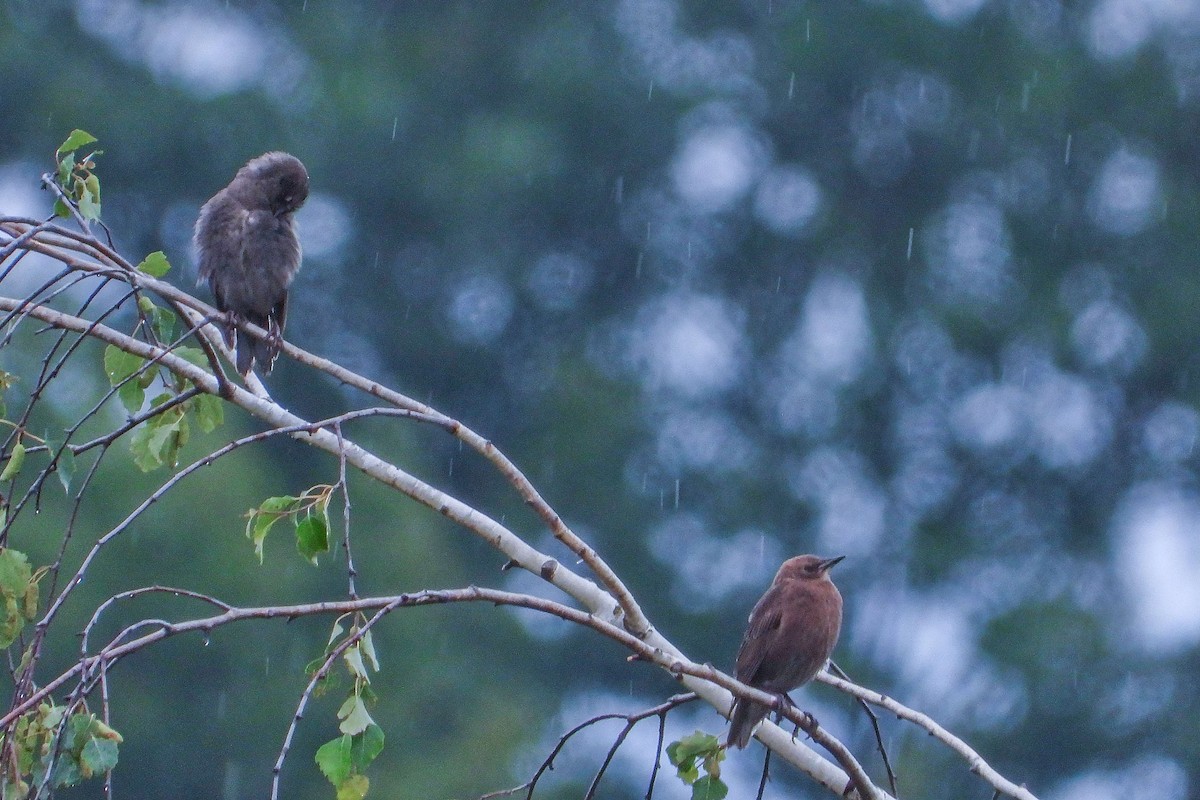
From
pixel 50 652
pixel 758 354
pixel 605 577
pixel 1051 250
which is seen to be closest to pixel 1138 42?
pixel 1051 250

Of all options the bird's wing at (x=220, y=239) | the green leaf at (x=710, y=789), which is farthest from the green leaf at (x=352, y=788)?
the bird's wing at (x=220, y=239)

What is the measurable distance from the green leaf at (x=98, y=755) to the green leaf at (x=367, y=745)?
1.24ft

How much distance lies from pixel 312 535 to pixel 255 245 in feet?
10.4

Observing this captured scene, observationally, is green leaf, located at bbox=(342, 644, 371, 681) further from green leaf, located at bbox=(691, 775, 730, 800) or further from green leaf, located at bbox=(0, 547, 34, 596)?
green leaf, located at bbox=(691, 775, 730, 800)

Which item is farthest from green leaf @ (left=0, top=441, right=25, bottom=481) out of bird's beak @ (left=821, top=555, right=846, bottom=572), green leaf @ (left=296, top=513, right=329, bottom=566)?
bird's beak @ (left=821, top=555, right=846, bottom=572)

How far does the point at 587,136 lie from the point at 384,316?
313cm

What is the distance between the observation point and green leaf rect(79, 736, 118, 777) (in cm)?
250

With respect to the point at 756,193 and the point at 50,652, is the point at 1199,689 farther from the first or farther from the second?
the point at 50,652

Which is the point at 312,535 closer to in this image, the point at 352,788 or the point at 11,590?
the point at 352,788

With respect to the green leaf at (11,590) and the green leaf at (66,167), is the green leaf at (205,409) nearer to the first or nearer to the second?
the green leaf at (66,167)

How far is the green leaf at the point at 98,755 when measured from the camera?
2.50 m

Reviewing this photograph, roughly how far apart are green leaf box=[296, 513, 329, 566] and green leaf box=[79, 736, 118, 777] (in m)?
0.46

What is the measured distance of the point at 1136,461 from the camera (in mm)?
17172

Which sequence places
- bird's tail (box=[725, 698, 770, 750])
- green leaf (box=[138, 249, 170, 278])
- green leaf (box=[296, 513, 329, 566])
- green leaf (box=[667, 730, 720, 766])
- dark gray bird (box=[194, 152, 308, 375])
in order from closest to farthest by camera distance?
green leaf (box=[296, 513, 329, 566]), green leaf (box=[667, 730, 720, 766]), green leaf (box=[138, 249, 170, 278]), bird's tail (box=[725, 698, 770, 750]), dark gray bird (box=[194, 152, 308, 375])
